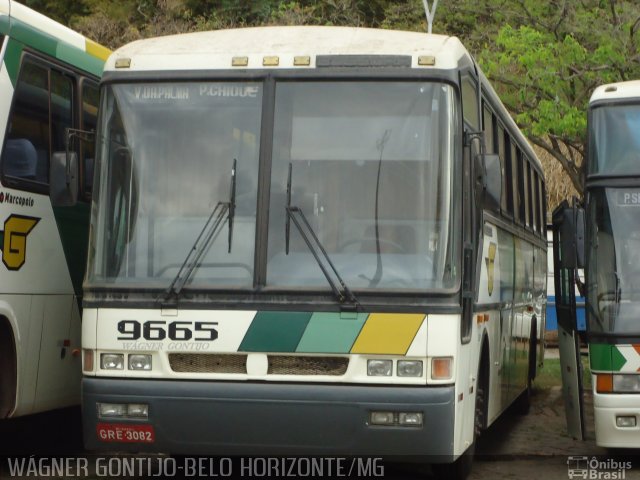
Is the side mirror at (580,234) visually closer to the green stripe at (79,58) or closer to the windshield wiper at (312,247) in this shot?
the windshield wiper at (312,247)

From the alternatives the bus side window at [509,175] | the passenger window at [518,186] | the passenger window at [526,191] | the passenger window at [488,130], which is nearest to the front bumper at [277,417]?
the passenger window at [488,130]

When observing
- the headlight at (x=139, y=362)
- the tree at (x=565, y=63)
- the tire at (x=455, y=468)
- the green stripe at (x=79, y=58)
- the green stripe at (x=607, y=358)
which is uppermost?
the tree at (x=565, y=63)

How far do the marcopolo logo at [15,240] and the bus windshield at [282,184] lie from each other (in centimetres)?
96

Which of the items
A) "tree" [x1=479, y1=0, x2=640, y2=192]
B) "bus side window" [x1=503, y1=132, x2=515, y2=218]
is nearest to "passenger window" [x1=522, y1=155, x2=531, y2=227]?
"bus side window" [x1=503, y1=132, x2=515, y2=218]

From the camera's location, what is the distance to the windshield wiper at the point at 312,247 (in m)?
8.43

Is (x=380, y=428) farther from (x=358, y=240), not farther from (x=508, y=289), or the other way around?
(x=508, y=289)

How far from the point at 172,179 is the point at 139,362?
1.26 metres

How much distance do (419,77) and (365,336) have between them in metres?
1.82

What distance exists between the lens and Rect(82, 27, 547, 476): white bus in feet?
27.6

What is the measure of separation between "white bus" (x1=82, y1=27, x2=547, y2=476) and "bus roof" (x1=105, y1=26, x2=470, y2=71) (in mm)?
19

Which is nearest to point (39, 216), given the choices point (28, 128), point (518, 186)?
point (28, 128)

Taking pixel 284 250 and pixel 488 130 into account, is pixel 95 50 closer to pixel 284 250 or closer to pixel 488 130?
pixel 488 130

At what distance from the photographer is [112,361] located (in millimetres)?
8680

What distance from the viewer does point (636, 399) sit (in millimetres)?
10500
